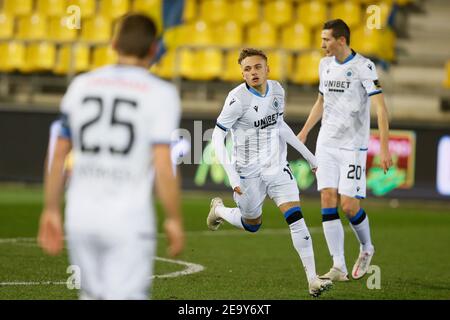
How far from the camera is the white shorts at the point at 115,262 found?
176 inches

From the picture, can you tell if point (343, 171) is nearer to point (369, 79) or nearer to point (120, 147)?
point (369, 79)

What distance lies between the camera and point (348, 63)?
922 centimetres

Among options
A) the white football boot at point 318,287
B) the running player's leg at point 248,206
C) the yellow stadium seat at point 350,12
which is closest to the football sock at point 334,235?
the running player's leg at point 248,206

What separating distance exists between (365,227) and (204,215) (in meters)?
6.20

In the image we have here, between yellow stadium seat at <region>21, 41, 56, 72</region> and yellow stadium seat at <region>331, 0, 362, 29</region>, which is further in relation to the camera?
yellow stadium seat at <region>331, 0, 362, 29</region>

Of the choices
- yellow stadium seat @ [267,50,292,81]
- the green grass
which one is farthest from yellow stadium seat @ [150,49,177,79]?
the green grass

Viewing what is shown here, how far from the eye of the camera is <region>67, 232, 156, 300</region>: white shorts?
4.47 meters

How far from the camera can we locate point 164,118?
4.49 m

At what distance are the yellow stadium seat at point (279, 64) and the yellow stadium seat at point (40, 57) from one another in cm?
473

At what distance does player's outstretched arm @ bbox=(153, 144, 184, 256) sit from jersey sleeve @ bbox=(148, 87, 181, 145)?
4cm

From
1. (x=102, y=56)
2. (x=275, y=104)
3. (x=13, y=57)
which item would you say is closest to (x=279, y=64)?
(x=102, y=56)

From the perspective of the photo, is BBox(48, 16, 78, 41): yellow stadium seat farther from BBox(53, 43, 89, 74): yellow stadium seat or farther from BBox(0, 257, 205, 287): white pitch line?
BBox(0, 257, 205, 287): white pitch line

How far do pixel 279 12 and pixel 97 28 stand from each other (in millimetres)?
4136

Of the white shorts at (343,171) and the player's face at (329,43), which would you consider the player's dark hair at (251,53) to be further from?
the white shorts at (343,171)
